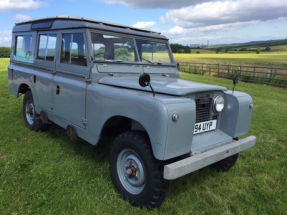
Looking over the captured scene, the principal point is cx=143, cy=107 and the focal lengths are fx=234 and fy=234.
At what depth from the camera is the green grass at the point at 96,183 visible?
107 inches

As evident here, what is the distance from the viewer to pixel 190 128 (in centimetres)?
246

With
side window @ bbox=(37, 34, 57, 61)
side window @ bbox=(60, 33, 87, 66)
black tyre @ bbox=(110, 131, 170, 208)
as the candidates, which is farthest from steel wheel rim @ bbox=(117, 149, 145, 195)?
side window @ bbox=(37, 34, 57, 61)

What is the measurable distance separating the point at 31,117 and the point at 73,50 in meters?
2.32

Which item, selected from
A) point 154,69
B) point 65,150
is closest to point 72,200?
point 65,150

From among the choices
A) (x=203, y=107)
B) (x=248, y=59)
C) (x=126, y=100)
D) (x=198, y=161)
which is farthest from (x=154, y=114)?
(x=248, y=59)

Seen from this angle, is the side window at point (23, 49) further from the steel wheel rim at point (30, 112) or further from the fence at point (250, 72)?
the fence at point (250, 72)

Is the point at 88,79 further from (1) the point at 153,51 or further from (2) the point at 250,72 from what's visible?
(2) the point at 250,72

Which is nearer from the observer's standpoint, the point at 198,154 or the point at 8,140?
the point at 198,154

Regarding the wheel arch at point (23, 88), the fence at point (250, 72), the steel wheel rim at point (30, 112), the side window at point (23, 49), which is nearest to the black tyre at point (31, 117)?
the steel wheel rim at point (30, 112)

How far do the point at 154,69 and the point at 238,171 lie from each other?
2.13 m

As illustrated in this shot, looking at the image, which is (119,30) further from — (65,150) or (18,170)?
(18,170)

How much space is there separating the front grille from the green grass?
98cm

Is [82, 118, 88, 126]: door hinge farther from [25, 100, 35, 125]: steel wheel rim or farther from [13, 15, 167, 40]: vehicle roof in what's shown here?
[25, 100, 35, 125]: steel wheel rim

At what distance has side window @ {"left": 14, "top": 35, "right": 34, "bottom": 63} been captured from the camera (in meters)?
4.85
